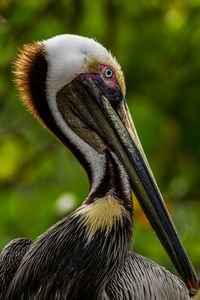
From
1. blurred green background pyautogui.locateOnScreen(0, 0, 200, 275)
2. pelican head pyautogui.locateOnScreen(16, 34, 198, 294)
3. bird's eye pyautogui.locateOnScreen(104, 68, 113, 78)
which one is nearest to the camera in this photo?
pelican head pyautogui.locateOnScreen(16, 34, 198, 294)

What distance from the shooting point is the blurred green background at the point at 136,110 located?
5.60 metres

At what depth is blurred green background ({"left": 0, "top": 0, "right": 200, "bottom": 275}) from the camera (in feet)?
18.4

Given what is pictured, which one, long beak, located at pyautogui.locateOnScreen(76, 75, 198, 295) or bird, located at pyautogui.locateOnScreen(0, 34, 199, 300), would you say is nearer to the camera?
bird, located at pyautogui.locateOnScreen(0, 34, 199, 300)

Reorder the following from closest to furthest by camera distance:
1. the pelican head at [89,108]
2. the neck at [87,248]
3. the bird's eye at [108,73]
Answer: the neck at [87,248]
the pelican head at [89,108]
the bird's eye at [108,73]

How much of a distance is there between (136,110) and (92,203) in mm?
1981

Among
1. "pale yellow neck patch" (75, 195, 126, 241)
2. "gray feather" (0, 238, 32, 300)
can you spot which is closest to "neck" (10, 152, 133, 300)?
"pale yellow neck patch" (75, 195, 126, 241)

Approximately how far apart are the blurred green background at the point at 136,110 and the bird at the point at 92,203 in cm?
168

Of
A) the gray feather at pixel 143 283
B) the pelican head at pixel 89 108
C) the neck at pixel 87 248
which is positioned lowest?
the gray feather at pixel 143 283

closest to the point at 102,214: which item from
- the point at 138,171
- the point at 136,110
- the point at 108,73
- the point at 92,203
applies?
the point at 92,203

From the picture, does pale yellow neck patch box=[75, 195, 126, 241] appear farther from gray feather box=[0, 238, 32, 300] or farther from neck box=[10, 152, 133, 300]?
gray feather box=[0, 238, 32, 300]

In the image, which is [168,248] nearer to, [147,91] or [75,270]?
[75,270]

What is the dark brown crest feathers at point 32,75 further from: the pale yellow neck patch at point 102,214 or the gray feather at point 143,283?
the gray feather at point 143,283

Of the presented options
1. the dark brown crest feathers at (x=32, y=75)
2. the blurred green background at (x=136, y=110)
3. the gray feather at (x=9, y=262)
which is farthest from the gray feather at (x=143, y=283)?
the blurred green background at (x=136, y=110)

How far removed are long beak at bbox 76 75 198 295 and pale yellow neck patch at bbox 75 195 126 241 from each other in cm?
13
